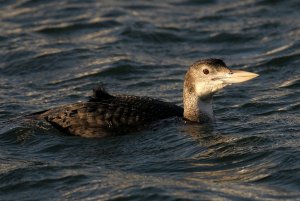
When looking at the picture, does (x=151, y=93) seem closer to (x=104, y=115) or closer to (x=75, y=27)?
(x=104, y=115)

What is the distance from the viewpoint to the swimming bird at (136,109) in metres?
13.3

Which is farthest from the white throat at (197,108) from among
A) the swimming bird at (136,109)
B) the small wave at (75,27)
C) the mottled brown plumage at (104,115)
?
the small wave at (75,27)

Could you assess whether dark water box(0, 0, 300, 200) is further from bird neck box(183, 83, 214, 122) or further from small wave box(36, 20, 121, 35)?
bird neck box(183, 83, 214, 122)

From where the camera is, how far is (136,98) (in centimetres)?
1379

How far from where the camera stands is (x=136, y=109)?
1352 cm

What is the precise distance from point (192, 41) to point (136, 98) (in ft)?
21.3

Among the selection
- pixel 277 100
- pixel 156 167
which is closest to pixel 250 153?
pixel 156 167

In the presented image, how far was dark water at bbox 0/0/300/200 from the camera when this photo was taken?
37.7 feet

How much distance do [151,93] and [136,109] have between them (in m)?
3.07

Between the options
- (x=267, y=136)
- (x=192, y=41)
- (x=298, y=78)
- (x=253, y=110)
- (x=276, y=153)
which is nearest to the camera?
(x=276, y=153)

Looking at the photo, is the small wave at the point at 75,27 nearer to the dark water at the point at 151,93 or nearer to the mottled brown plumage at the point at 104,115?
the dark water at the point at 151,93

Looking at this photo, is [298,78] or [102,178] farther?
[298,78]

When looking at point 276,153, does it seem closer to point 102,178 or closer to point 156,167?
point 156,167

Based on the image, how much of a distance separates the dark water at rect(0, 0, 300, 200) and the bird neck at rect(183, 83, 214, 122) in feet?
0.58
